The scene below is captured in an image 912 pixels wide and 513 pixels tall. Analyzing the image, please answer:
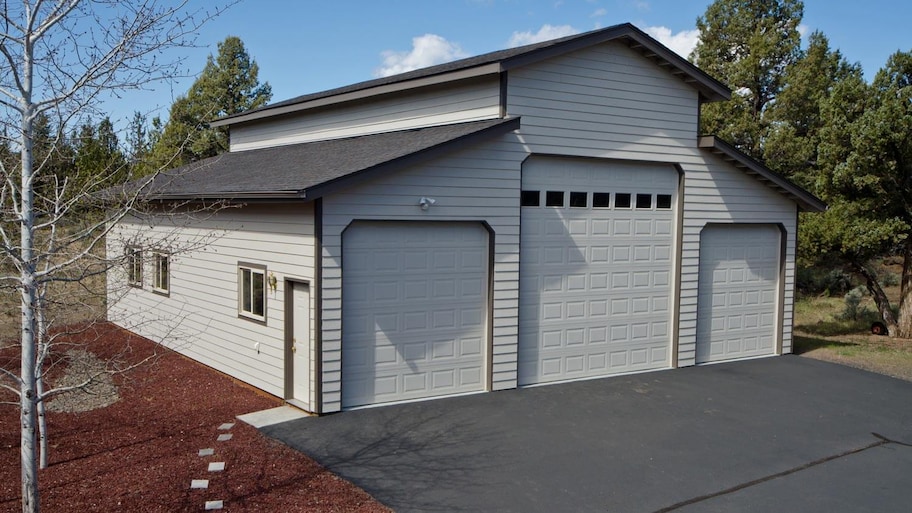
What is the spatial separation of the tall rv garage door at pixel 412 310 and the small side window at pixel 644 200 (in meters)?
3.29

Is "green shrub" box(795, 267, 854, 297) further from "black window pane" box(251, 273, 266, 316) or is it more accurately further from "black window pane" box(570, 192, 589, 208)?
"black window pane" box(251, 273, 266, 316)

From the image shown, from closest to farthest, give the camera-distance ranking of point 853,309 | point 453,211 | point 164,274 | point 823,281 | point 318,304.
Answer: point 318,304
point 453,211
point 164,274
point 853,309
point 823,281

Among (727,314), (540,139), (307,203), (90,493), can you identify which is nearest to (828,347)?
(727,314)

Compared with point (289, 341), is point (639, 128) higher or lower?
higher

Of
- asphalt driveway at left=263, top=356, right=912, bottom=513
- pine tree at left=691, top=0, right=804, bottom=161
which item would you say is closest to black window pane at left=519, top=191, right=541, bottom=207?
asphalt driveway at left=263, top=356, right=912, bottom=513

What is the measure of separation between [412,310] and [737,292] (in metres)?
7.08

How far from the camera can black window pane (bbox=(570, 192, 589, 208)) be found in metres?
11.7

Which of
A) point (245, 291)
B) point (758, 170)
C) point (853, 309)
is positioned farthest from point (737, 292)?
point (853, 309)

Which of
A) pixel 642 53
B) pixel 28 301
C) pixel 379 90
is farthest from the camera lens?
pixel 379 90

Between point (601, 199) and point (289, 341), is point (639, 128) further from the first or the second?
point (289, 341)

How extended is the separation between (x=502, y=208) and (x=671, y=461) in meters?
4.38

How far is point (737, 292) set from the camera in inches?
545

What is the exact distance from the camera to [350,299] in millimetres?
9688

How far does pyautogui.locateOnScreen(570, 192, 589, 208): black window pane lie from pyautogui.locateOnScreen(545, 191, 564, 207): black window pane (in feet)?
0.66
